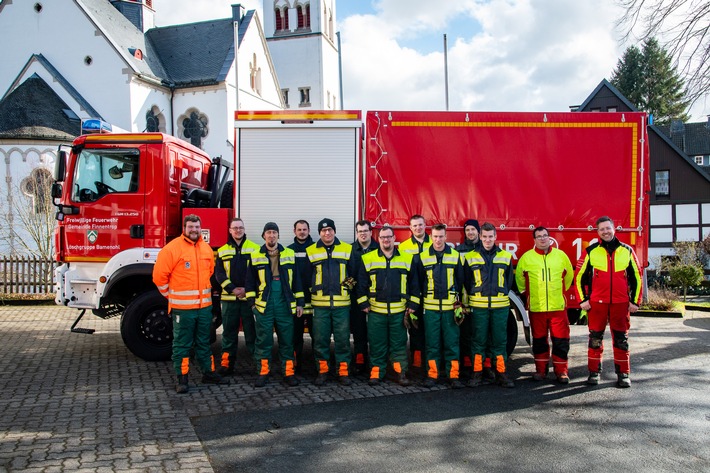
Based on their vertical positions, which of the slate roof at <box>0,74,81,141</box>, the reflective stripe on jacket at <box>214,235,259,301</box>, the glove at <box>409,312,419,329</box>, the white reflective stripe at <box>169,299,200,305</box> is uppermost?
the slate roof at <box>0,74,81,141</box>

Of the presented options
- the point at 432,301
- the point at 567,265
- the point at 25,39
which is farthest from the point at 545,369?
the point at 25,39

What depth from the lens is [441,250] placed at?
6359mm

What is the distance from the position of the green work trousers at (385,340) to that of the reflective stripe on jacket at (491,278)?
87 centimetres

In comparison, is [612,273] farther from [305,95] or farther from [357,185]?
[305,95]

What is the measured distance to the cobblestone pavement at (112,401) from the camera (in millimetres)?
4328

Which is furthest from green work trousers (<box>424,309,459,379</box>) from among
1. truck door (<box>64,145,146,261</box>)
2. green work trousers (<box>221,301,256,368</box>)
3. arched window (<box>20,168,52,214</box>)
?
arched window (<box>20,168,52,214</box>)

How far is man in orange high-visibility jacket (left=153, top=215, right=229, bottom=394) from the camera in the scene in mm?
6172

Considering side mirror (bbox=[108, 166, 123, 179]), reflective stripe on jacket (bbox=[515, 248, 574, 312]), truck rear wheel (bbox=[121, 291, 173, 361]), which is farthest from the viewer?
side mirror (bbox=[108, 166, 123, 179])

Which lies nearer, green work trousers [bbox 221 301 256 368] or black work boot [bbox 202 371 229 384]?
black work boot [bbox 202 371 229 384]

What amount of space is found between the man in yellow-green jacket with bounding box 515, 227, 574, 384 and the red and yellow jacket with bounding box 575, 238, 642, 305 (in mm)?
269

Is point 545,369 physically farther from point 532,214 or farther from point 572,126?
point 572,126

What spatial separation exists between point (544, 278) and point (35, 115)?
23884mm

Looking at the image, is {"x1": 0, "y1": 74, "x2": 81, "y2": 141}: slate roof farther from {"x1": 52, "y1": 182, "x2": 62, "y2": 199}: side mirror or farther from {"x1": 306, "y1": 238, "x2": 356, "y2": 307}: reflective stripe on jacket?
{"x1": 306, "y1": 238, "x2": 356, "y2": 307}: reflective stripe on jacket

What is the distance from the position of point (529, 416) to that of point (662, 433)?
3.63ft
